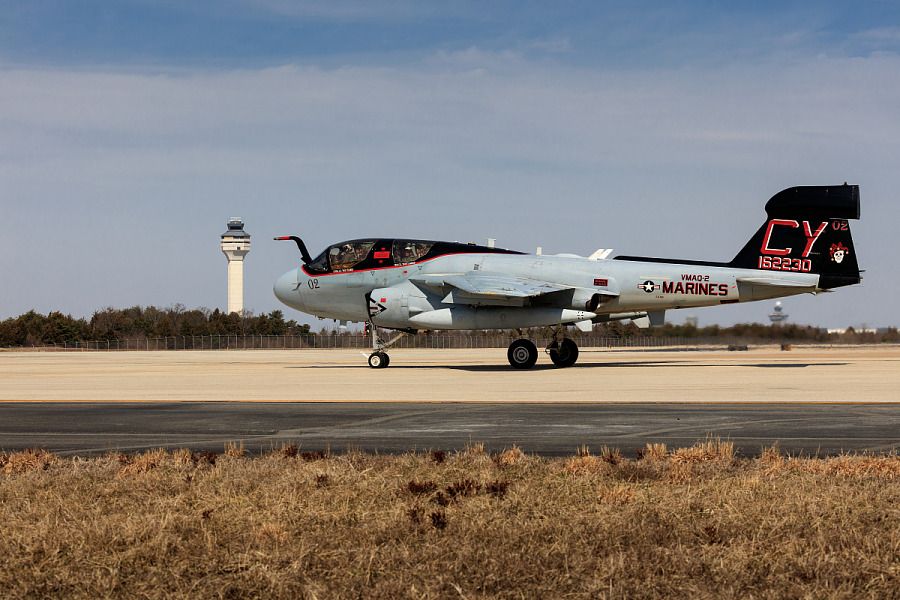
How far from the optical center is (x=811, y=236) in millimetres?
32750

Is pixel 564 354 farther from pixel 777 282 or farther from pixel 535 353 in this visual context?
pixel 777 282

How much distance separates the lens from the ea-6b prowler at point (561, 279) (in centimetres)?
3278

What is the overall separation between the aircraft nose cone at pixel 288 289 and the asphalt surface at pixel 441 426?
17858 millimetres

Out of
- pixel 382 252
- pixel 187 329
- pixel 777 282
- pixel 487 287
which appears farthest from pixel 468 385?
pixel 187 329

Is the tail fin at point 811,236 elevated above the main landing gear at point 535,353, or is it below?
above

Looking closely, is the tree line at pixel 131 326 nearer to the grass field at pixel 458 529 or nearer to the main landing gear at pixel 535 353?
the main landing gear at pixel 535 353

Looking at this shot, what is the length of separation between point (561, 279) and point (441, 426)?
2021 cm

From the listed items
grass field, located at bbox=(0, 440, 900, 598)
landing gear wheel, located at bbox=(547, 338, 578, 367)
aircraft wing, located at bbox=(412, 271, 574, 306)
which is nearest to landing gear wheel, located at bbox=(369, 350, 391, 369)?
aircraft wing, located at bbox=(412, 271, 574, 306)

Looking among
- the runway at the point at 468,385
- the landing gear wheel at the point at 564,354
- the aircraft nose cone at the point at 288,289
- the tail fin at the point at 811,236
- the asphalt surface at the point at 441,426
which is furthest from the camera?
the aircraft nose cone at the point at 288,289

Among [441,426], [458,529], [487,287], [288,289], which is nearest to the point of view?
[458,529]

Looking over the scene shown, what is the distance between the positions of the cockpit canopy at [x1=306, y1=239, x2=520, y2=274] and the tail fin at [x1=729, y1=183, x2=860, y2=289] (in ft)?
29.4

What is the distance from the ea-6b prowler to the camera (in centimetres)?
3278

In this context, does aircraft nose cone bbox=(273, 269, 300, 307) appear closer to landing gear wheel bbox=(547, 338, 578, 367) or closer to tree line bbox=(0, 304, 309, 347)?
landing gear wheel bbox=(547, 338, 578, 367)

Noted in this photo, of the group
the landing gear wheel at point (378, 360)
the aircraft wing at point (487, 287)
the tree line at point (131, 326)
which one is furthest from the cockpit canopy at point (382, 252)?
the tree line at point (131, 326)
